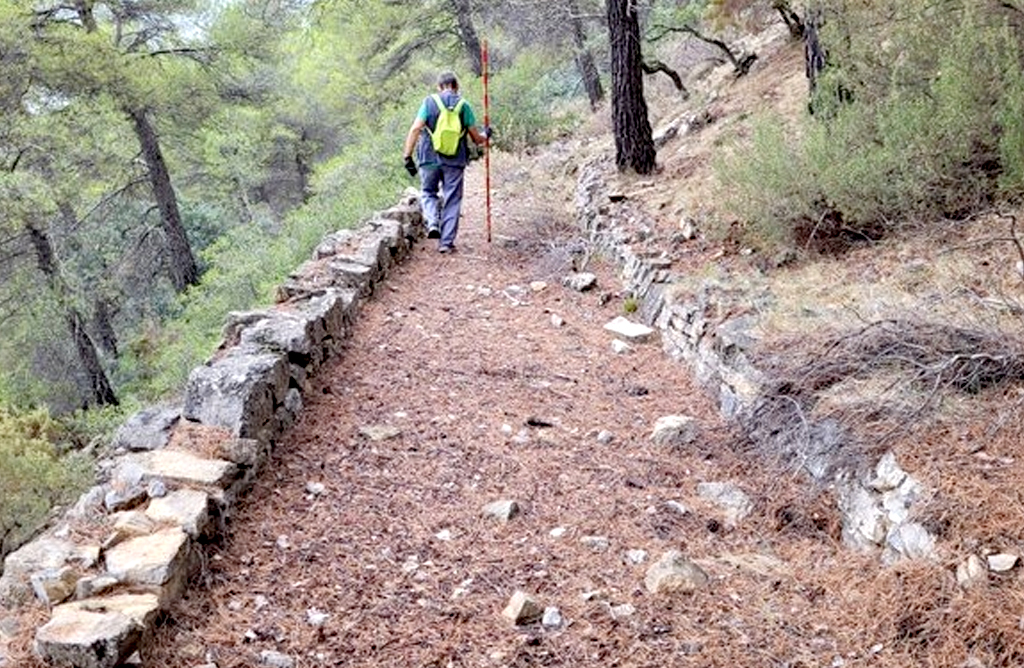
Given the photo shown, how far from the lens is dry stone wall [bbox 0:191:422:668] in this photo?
2580 millimetres

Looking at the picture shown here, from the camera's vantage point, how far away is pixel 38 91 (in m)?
12.9

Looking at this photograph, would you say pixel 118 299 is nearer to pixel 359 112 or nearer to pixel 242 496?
pixel 359 112

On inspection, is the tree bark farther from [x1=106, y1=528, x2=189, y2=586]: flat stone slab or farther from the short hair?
[x1=106, y1=528, x2=189, y2=586]: flat stone slab

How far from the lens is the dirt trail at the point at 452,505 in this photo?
2822mm

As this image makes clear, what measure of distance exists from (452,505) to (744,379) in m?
1.74

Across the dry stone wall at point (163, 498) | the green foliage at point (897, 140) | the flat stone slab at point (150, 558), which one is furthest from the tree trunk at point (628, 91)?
the flat stone slab at point (150, 558)

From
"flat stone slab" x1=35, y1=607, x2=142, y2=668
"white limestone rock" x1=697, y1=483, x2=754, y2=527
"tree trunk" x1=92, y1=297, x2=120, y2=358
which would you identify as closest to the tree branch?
"white limestone rock" x1=697, y1=483, x2=754, y2=527

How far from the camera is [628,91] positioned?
28.3ft

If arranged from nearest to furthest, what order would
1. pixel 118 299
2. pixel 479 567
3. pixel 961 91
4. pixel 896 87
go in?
pixel 479 567, pixel 961 91, pixel 896 87, pixel 118 299

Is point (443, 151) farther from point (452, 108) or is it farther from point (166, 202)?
point (166, 202)

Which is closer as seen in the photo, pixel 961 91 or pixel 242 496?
pixel 242 496

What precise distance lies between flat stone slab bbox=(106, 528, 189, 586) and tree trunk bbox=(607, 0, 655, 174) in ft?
22.7

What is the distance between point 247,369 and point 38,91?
37.6 ft

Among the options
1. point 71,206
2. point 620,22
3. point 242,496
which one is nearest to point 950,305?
point 242,496
